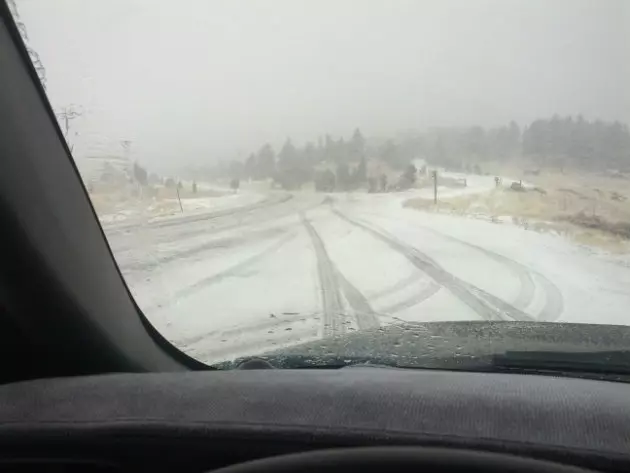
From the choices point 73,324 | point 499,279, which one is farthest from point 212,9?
point 499,279

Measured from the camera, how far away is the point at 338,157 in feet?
12.5

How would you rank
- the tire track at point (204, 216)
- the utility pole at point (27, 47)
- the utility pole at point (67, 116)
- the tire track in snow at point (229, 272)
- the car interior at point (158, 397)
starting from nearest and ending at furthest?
the car interior at point (158, 397)
the utility pole at point (27, 47)
the utility pole at point (67, 116)
the tire track at point (204, 216)
the tire track in snow at point (229, 272)

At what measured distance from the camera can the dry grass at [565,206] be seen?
3.74m

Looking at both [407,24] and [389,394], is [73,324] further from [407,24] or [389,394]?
[407,24]

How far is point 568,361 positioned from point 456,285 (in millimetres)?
920

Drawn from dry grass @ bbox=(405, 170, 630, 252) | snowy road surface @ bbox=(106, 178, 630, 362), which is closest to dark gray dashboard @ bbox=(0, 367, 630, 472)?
snowy road surface @ bbox=(106, 178, 630, 362)

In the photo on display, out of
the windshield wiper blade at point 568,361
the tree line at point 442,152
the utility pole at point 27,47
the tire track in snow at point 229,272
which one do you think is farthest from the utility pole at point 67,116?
the windshield wiper blade at point 568,361

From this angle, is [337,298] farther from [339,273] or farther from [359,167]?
[359,167]

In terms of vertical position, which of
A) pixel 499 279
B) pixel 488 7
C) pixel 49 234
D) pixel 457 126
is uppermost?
pixel 488 7

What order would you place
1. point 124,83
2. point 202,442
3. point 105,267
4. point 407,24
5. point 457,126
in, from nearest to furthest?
point 202,442 → point 105,267 → point 124,83 → point 407,24 → point 457,126

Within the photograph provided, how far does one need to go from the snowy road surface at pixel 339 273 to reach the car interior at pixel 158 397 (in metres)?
0.37

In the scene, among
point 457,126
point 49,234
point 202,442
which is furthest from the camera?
point 457,126

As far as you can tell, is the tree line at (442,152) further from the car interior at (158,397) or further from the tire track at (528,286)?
the car interior at (158,397)

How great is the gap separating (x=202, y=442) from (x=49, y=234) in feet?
3.45
